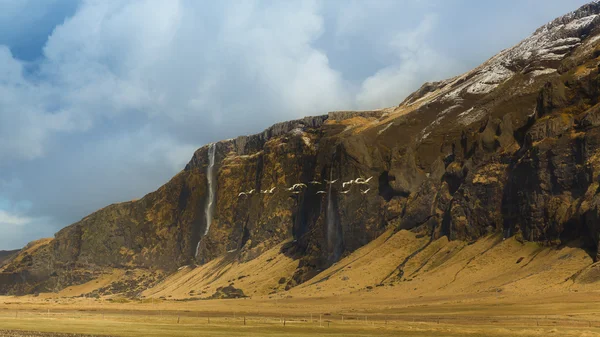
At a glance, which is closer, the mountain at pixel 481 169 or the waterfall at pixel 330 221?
the mountain at pixel 481 169

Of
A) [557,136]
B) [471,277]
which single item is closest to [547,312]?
[471,277]

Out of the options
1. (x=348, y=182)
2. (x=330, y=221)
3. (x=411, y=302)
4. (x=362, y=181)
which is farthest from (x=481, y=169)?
(x=330, y=221)

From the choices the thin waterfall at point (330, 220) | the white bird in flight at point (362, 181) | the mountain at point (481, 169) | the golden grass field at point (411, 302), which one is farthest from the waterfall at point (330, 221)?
the golden grass field at point (411, 302)

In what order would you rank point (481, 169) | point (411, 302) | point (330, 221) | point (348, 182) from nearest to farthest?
point (411, 302) → point (481, 169) → point (348, 182) → point (330, 221)

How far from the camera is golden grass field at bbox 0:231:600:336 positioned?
65000mm

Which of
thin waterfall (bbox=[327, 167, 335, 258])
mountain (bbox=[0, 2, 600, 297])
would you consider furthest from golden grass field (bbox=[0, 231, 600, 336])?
thin waterfall (bbox=[327, 167, 335, 258])

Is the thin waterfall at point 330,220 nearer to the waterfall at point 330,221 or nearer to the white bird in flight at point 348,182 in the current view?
the waterfall at point 330,221

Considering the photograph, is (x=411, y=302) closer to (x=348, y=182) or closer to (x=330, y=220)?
(x=348, y=182)

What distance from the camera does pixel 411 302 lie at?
98.4 metres

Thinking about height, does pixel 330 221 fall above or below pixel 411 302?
above

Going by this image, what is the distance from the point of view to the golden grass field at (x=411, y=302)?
6500 cm

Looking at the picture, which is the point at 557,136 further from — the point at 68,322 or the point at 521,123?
the point at 68,322

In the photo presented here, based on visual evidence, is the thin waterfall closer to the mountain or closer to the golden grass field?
the mountain

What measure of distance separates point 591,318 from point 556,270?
29217 mm
